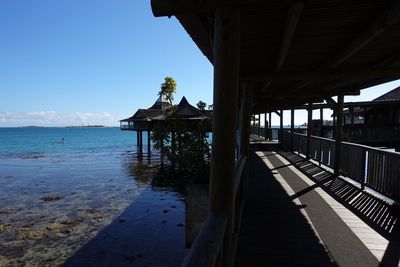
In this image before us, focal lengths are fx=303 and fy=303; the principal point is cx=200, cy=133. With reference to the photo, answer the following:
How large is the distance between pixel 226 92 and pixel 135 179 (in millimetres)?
19918

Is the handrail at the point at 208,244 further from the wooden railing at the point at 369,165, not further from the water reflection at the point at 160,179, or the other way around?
the water reflection at the point at 160,179

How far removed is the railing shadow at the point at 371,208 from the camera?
4668 mm

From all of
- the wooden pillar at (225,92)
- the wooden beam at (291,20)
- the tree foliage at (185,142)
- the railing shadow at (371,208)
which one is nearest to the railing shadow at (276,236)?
the railing shadow at (371,208)

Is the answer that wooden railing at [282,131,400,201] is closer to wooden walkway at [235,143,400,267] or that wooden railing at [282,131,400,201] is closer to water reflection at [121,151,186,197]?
wooden walkway at [235,143,400,267]

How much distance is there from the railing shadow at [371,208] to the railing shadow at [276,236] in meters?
1.00

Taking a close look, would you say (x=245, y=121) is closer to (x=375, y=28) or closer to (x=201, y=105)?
(x=375, y=28)

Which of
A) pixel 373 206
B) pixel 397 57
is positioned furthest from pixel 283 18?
pixel 373 206

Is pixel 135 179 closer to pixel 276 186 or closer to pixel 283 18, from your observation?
pixel 276 186

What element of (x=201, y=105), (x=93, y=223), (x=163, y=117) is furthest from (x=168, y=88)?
(x=93, y=223)

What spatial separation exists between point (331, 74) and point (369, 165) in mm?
2910

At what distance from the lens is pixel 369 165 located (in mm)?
7645

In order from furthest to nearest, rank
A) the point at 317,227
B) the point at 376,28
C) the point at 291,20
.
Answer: the point at 317,227 → the point at 376,28 → the point at 291,20

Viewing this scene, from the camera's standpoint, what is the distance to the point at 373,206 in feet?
22.0

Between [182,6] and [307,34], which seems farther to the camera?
[307,34]
